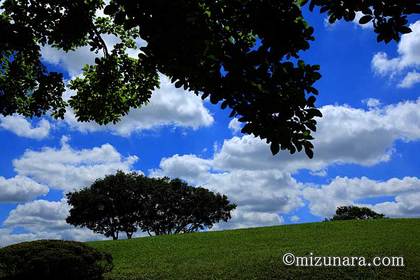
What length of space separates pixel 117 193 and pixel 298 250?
41.7m

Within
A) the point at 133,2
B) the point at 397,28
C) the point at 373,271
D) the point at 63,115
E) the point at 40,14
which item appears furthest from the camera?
the point at 373,271

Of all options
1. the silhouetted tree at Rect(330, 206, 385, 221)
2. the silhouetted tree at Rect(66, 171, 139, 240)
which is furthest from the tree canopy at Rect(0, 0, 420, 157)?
the silhouetted tree at Rect(330, 206, 385, 221)

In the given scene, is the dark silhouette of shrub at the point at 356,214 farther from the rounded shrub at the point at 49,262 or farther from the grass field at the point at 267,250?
the rounded shrub at the point at 49,262

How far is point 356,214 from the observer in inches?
2884

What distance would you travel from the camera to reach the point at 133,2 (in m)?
8.02

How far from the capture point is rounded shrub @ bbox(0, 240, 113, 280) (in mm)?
16609

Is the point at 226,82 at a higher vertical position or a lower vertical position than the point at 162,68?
lower

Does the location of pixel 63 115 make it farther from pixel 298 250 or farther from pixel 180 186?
pixel 180 186

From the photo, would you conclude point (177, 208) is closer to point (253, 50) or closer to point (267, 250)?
point (267, 250)

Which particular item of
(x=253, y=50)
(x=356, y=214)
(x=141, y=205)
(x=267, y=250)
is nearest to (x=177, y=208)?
(x=141, y=205)

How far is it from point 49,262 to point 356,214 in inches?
2553

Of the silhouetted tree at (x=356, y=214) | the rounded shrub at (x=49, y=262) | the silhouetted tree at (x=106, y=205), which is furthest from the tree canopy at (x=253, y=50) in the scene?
the silhouetted tree at (x=356, y=214)

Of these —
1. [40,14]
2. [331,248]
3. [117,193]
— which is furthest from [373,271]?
[117,193]

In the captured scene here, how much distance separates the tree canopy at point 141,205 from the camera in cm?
5991
